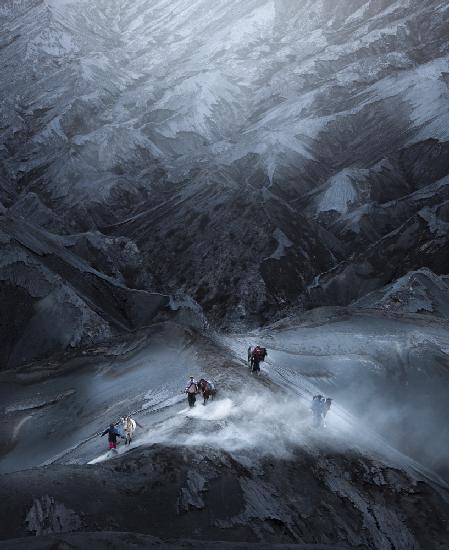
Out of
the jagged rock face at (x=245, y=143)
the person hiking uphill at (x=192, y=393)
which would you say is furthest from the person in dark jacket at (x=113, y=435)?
the jagged rock face at (x=245, y=143)

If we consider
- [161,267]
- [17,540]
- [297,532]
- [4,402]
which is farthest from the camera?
[161,267]

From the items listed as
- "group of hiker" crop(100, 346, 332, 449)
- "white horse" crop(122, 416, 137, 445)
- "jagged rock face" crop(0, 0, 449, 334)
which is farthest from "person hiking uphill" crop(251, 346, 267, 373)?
"jagged rock face" crop(0, 0, 449, 334)

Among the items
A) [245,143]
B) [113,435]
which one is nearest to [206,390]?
[113,435]

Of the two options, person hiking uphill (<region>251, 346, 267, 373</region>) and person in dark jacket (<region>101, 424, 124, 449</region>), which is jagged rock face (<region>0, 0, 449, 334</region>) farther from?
person in dark jacket (<region>101, 424, 124, 449</region>)

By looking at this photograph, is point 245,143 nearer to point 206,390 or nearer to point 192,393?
point 206,390

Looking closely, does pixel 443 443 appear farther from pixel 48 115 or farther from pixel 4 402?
pixel 48 115

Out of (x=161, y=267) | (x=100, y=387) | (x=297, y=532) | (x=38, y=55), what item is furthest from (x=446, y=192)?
(x=38, y=55)
